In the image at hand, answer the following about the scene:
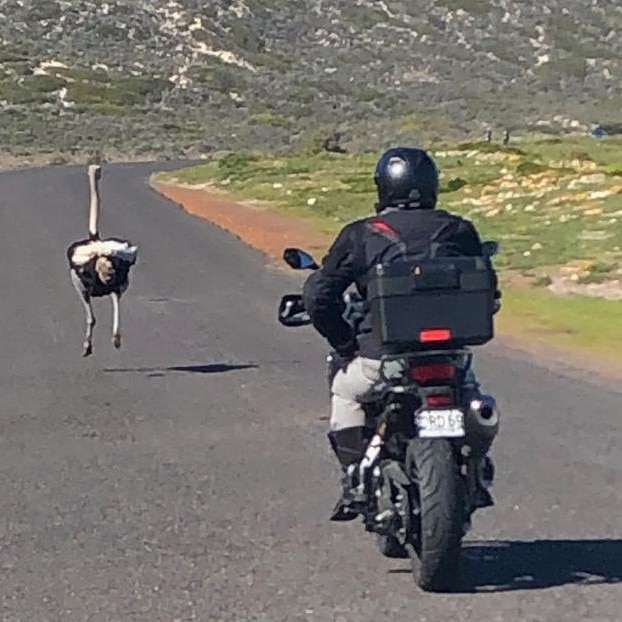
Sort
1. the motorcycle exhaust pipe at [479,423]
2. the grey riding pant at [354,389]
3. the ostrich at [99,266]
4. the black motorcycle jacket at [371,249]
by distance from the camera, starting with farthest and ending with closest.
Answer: the ostrich at [99,266], the grey riding pant at [354,389], the black motorcycle jacket at [371,249], the motorcycle exhaust pipe at [479,423]

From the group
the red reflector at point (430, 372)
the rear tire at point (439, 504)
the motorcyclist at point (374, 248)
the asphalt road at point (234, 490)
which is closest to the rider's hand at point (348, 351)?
the motorcyclist at point (374, 248)

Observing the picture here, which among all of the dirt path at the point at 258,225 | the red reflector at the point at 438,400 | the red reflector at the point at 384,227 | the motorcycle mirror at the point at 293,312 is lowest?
the dirt path at the point at 258,225

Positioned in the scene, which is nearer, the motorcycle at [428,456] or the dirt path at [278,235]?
the motorcycle at [428,456]

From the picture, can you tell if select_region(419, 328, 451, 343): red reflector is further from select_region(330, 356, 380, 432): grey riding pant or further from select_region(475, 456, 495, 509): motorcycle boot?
select_region(475, 456, 495, 509): motorcycle boot

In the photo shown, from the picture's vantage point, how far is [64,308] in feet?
65.8

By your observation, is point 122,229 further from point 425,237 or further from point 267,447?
point 425,237

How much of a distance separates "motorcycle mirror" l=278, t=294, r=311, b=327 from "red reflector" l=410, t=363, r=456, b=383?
80cm

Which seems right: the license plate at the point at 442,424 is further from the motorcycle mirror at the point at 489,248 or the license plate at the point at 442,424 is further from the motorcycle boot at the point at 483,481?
the motorcycle mirror at the point at 489,248

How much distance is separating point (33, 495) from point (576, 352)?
7.71 metres

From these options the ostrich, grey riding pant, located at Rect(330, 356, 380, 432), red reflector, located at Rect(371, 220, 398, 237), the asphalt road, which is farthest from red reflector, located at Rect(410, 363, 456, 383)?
the ostrich

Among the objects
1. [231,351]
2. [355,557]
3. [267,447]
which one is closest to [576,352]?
[231,351]

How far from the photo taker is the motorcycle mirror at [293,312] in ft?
25.9

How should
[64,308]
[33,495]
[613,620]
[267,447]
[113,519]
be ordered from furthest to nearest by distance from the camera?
[64,308], [267,447], [33,495], [113,519], [613,620]

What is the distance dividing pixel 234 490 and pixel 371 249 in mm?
2730
